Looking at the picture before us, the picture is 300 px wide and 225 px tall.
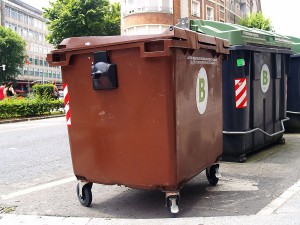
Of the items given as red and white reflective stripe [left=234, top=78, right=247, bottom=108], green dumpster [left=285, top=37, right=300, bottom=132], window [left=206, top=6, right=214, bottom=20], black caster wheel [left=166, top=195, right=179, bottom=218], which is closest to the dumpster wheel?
black caster wheel [left=166, top=195, right=179, bottom=218]

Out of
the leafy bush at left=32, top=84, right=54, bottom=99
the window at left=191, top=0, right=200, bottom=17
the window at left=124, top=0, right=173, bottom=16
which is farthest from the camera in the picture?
the window at left=191, top=0, right=200, bottom=17

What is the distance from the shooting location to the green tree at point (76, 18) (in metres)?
36.1

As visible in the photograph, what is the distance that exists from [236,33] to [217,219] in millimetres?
3597

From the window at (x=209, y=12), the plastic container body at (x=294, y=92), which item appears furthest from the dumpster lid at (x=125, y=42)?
the window at (x=209, y=12)

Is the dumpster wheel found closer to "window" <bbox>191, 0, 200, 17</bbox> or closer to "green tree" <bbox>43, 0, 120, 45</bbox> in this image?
"green tree" <bbox>43, 0, 120, 45</bbox>

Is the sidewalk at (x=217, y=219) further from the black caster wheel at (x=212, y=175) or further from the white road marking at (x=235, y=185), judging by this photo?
the black caster wheel at (x=212, y=175)

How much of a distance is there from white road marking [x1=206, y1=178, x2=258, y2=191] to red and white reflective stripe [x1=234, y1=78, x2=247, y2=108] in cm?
150

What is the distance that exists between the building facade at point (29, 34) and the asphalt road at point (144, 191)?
245 ft

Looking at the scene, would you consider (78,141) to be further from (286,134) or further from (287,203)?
(286,134)

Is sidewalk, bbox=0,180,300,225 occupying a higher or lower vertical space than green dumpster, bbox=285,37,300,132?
lower

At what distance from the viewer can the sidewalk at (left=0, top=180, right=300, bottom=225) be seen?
3.62m

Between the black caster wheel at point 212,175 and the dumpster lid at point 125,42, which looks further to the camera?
the black caster wheel at point 212,175

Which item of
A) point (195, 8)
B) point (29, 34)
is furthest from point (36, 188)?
point (29, 34)

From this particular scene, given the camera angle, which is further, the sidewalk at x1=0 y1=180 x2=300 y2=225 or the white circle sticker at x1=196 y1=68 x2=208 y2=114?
the white circle sticker at x1=196 y1=68 x2=208 y2=114
